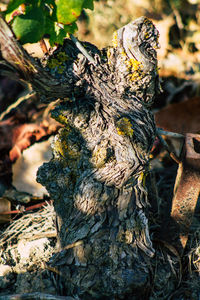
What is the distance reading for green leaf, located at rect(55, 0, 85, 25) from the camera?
1.07m

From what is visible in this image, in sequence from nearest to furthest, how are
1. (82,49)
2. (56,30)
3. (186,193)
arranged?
(56,30) < (82,49) < (186,193)

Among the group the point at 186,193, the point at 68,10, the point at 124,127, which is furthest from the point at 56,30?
the point at 186,193

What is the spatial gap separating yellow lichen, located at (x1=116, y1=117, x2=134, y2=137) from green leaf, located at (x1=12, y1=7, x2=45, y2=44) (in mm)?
524

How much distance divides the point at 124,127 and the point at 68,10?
1.80ft

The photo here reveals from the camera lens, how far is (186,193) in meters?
1.51

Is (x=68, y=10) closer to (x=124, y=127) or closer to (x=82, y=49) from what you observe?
(x=82, y=49)

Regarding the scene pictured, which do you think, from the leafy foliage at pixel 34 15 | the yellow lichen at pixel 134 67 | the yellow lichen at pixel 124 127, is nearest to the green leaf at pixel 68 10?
the leafy foliage at pixel 34 15

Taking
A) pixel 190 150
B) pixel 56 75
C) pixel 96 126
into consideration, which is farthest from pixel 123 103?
pixel 190 150

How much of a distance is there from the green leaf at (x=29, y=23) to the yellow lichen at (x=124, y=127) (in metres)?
0.52

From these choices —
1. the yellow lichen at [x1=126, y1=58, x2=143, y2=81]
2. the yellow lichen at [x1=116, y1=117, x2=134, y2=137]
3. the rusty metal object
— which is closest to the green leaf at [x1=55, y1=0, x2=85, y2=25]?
the yellow lichen at [x1=126, y1=58, x2=143, y2=81]

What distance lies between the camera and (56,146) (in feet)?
4.89

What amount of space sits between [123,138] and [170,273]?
28.0 inches

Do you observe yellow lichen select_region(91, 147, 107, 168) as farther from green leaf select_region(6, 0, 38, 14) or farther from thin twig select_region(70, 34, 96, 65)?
green leaf select_region(6, 0, 38, 14)

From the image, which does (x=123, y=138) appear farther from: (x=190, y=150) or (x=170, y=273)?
(x=170, y=273)
